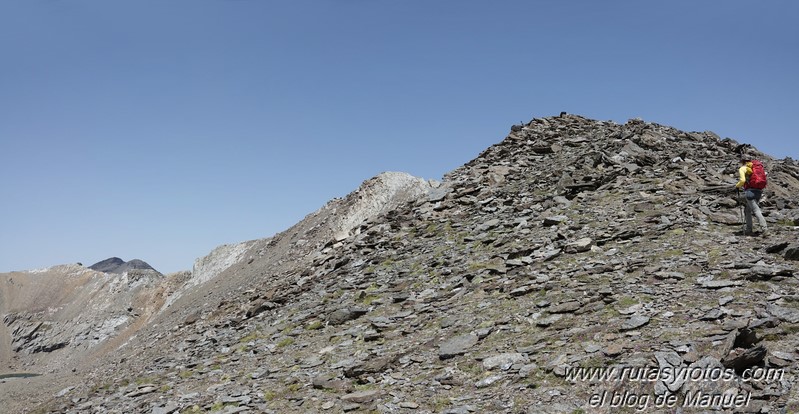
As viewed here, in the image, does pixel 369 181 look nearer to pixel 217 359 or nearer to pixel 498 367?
pixel 217 359

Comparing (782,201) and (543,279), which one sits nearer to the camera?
(543,279)

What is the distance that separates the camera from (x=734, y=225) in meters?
15.7

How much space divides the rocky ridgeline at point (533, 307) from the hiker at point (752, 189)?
0.60 m

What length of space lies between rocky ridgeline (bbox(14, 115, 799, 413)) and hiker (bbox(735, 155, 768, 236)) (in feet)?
1.98

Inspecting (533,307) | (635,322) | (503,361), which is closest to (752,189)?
(635,322)

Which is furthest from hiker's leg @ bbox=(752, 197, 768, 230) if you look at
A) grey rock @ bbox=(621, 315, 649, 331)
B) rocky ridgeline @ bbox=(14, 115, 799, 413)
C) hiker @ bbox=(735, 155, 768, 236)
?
grey rock @ bbox=(621, 315, 649, 331)

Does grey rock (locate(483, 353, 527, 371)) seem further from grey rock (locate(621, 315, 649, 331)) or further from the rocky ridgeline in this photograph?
grey rock (locate(621, 315, 649, 331))

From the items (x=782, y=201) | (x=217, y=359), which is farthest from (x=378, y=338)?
(x=782, y=201)

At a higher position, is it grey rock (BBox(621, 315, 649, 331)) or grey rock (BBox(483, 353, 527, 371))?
grey rock (BBox(621, 315, 649, 331))

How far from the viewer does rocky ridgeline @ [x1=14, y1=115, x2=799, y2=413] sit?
8.81 meters

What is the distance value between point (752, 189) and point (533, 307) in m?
8.63

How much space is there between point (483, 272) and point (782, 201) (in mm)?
11709

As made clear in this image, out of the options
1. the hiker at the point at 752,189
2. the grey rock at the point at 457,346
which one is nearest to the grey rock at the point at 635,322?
the grey rock at the point at 457,346

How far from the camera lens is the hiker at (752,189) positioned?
48.4ft
